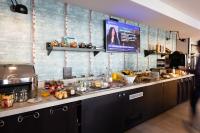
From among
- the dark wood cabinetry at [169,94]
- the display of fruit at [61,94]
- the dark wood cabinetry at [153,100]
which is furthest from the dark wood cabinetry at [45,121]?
the dark wood cabinetry at [169,94]

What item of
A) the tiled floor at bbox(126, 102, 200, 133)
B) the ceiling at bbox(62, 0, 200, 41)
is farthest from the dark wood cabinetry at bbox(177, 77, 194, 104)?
the ceiling at bbox(62, 0, 200, 41)

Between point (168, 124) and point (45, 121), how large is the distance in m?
2.31

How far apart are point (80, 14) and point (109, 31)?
0.68 m

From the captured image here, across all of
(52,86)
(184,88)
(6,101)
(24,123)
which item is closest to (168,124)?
(184,88)

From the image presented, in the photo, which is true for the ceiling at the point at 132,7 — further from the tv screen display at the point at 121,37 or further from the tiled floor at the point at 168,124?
the tiled floor at the point at 168,124

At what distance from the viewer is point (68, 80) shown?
105 inches

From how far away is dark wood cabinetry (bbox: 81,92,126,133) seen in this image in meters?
2.08

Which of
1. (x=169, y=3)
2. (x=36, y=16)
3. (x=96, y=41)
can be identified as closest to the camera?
(x=36, y=16)

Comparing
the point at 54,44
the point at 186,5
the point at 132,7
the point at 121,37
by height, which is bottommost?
the point at 54,44

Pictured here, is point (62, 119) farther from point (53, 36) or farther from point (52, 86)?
point (53, 36)

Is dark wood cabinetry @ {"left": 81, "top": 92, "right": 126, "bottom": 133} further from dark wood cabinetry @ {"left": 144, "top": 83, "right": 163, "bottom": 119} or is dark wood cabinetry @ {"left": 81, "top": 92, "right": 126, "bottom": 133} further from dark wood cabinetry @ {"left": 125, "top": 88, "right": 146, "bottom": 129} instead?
dark wood cabinetry @ {"left": 144, "top": 83, "right": 163, "bottom": 119}

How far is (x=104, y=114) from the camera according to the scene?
2.30 m

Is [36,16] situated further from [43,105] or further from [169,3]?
[169,3]

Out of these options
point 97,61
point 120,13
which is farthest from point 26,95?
point 120,13
